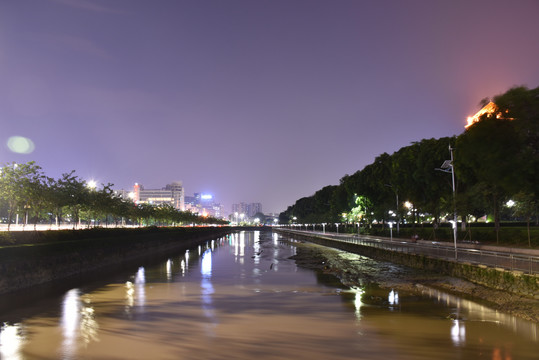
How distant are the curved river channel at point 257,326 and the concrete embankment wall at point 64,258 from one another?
2.63 meters

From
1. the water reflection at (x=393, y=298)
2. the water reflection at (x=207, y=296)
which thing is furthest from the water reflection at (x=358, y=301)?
the water reflection at (x=207, y=296)

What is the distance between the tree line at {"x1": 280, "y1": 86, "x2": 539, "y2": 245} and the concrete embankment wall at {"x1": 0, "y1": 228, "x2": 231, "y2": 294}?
26352 millimetres

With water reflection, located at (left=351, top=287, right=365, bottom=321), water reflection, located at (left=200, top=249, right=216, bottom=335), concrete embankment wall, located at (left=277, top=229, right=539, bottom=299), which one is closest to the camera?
water reflection, located at (left=200, top=249, right=216, bottom=335)

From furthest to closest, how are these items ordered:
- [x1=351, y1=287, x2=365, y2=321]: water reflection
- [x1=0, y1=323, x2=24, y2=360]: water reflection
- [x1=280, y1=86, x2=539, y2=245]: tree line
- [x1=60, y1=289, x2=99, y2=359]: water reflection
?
1. [x1=351, y1=287, x2=365, y2=321]: water reflection
2. [x1=280, y1=86, x2=539, y2=245]: tree line
3. [x1=60, y1=289, x2=99, y2=359]: water reflection
4. [x1=0, y1=323, x2=24, y2=360]: water reflection

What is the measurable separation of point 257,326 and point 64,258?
70.3 ft

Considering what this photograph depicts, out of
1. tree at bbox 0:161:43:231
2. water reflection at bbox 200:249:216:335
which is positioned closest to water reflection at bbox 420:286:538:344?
water reflection at bbox 200:249:216:335

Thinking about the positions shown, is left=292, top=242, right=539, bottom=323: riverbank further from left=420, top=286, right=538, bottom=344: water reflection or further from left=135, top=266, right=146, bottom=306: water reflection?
left=135, top=266, right=146, bottom=306: water reflection

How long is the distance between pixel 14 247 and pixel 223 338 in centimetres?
1721

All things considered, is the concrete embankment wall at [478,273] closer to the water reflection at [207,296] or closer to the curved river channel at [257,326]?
the curved river channel at [257,326]

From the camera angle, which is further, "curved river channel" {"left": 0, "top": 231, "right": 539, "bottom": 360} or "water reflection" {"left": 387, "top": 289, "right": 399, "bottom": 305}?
"water reflection" {"left": 387, "top": 289, "right": 399, "bottom": 305}

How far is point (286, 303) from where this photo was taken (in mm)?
23078

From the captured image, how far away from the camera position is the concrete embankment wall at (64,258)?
82.9 ft

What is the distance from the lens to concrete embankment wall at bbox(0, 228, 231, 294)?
2527 cm

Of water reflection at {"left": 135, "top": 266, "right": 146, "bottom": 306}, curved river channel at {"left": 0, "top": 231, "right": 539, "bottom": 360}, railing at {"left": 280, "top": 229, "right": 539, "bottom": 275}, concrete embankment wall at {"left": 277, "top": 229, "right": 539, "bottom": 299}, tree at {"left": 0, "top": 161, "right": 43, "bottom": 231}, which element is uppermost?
tree at {"left": 0, "top": 161, "right": 43, "bottom": 231}
